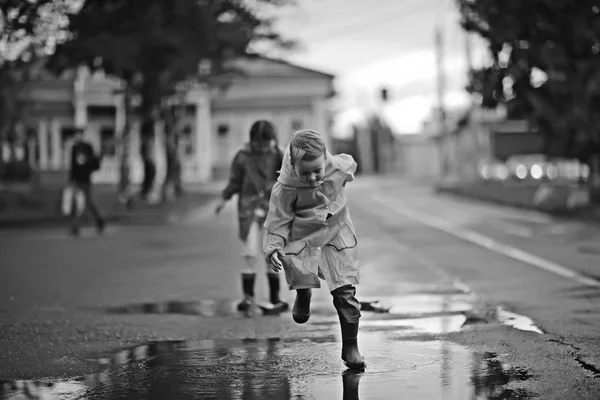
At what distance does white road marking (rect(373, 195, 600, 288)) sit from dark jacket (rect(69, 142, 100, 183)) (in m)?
6.59

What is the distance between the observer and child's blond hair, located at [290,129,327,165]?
6996 mm

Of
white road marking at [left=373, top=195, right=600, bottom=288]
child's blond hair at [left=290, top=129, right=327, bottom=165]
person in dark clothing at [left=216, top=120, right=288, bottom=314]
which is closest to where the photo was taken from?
child's blond hair at [left=290, top=129, right=327, bottom=165]

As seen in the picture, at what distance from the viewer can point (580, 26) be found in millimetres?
26875

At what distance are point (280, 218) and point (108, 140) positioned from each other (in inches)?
2166

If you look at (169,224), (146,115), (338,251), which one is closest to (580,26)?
(169,224)

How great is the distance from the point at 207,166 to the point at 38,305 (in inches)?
1986

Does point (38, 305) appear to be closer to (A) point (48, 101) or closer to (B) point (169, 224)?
(B) point (169, 224)

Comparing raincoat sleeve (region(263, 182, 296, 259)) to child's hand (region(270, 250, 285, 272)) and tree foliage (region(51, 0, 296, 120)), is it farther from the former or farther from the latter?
tree foliage (region(51, 0, 296, 120))

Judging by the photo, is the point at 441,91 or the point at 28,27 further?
the point at 441,91

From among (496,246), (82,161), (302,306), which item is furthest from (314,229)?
(82,161)

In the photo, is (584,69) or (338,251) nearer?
(338,251)

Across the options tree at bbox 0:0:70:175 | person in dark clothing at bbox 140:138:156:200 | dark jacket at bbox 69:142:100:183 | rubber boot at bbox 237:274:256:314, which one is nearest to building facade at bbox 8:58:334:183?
person in dark clothing at bbox 140:138:156:200

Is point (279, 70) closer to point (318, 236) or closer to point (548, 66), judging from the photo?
point (548, 66)

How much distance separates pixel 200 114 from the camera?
199ft
